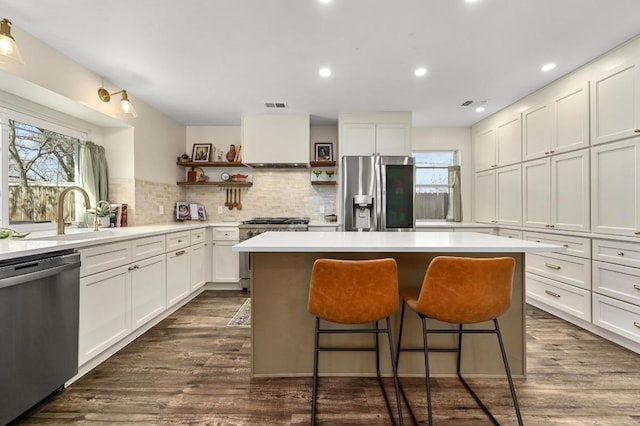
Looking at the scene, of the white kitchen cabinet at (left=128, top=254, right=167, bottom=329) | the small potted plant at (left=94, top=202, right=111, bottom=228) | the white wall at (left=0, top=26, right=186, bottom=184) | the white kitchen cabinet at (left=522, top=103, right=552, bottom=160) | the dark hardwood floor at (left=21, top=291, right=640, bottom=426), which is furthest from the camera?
the white kitchen cabinet at (left=522, top=103, right=552, bottom=160)

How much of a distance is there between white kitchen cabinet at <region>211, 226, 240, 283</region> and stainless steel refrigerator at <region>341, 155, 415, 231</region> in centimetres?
155

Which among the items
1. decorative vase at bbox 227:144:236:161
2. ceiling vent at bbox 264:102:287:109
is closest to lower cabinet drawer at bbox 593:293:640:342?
ceiling vent at bbox 264:102:287:109

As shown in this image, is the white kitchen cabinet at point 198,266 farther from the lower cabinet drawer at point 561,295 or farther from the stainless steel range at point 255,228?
the lower cabinet drawer at point 561,295

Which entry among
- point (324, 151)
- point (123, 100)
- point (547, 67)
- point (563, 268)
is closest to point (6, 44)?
point (123, 100)

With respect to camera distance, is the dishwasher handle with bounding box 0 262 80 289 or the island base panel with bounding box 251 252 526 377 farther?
the island base panel with bounding box 251 252 526 377

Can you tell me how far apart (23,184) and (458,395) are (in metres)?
3.69

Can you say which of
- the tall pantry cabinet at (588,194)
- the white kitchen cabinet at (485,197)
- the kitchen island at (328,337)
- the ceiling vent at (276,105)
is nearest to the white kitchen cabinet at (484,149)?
the white kitchen cabinet at (485,197)

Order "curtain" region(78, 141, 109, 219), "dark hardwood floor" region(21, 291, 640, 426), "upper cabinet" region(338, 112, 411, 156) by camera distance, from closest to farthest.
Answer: "dark hardwood floor" region(21, 291, 640, 426), "curtain" region(78, 141, 109, 219), "upper cabinet" region(338, 112, 411, 156)

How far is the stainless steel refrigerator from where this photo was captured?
380 centimetres

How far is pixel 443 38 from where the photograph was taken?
7.39 feet

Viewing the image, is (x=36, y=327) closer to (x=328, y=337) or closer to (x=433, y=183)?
(x=328, y=337)

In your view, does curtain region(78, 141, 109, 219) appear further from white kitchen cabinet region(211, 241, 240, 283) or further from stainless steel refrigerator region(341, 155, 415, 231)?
stainless steel refrigerator region(341, 155, 415, 231)

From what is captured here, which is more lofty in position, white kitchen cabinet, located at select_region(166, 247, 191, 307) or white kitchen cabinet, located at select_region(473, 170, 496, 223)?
white kitchen cabinet, located at select_region(473, 170, 496, 223)

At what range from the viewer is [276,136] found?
4016 millimetres
